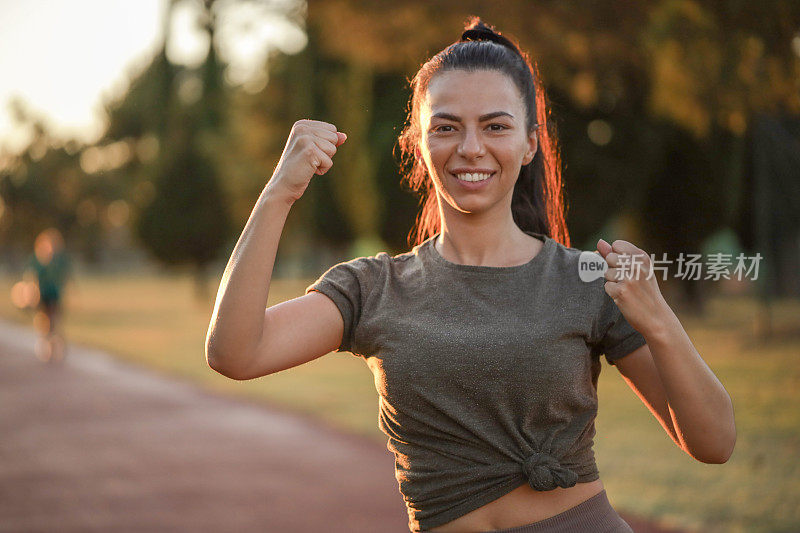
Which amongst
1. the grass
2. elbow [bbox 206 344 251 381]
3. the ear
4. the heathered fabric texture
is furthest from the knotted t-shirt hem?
the grass

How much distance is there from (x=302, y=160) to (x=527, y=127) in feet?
1.92

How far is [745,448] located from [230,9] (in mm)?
20653

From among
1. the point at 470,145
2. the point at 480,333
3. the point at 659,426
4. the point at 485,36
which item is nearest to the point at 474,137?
the point at 470,145

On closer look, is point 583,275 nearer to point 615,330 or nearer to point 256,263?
point 615,330

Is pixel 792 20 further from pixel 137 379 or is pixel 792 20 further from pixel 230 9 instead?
pixel 230 9

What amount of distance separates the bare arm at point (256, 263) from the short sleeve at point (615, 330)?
0.70m

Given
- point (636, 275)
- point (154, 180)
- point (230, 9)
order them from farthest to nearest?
point (154, 180) → point (230, 9) → point (636, 275)

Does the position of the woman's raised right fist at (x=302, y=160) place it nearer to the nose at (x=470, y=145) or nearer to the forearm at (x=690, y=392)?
the nose at (x=470, y=145)

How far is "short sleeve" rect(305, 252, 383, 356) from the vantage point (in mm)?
1988

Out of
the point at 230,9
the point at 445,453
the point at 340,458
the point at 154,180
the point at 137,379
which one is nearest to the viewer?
the point at 445,453

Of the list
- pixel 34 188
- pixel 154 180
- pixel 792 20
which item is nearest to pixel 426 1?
pixel 792 20

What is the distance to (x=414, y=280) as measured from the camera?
2008 mm

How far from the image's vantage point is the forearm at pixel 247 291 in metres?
A: 1.80

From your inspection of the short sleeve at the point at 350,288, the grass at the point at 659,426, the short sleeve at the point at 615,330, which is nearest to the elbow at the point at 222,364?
the short sleeve at the point at 350,288
